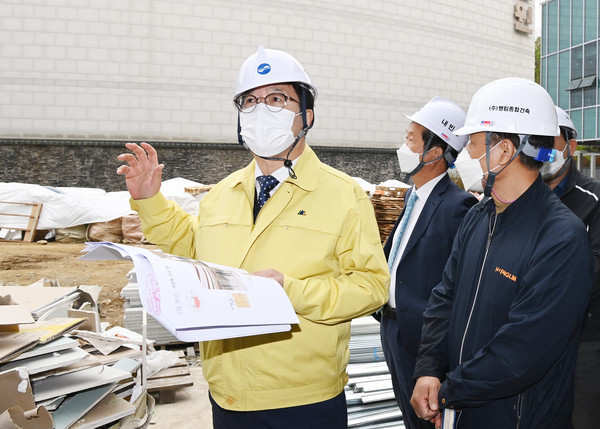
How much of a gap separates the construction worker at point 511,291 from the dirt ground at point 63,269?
19.9ft

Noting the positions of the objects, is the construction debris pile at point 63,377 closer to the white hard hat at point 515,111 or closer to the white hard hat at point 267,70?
the white hard hat at point 267,70

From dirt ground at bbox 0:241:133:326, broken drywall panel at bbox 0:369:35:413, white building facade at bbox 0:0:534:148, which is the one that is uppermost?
white building facade at bbox 0:0:534:148

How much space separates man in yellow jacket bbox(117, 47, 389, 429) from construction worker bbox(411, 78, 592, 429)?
0.39 m

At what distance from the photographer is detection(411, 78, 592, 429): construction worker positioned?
1.84 meters

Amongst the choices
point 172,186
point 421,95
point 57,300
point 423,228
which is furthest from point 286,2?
point 423,228

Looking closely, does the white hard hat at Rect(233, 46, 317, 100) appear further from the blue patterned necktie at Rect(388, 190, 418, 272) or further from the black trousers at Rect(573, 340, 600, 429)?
the black trousers at Rect(573, 340, 600, 429)

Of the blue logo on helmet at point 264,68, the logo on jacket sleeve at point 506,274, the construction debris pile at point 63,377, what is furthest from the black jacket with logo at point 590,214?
the construction debris pile at point 63,377

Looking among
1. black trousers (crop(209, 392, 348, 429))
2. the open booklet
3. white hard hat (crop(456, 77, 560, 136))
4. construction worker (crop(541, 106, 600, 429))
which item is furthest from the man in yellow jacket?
construction worker (crop(541, 106, 600, 429))

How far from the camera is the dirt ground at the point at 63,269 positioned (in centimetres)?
851

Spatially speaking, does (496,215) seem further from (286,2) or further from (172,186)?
(286,2)

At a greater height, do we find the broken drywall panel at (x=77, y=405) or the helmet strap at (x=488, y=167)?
the helmet strap at (x=488, y=167)

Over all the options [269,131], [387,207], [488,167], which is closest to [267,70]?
[269,131]

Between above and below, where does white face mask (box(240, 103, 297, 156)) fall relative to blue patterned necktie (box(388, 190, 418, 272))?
above

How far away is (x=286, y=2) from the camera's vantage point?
20.2 metres
